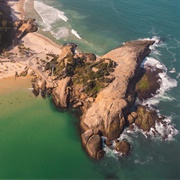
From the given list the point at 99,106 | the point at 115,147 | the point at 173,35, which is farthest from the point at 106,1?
the point at 115,147

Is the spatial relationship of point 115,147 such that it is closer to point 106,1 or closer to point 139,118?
point 139,118

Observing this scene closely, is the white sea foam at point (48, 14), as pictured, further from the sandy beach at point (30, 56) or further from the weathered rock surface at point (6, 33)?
the weathered rock surface at point (6, 33)

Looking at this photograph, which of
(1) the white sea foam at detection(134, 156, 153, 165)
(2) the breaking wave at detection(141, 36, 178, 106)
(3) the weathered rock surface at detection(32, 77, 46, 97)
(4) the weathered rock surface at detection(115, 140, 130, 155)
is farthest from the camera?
(2) the breaking wave at detection(141, 36, 178, 106)

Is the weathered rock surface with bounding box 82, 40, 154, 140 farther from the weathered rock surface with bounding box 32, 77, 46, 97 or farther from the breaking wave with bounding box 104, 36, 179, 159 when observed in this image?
the weathered rock surface with bounding box 32, 77, 46, 97

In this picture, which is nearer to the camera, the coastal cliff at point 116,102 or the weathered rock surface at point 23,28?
the coastal cliff at point 116,102

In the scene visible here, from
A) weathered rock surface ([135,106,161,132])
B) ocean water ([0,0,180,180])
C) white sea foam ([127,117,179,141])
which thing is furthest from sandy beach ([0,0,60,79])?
white sea foam ([127,117,179,141])

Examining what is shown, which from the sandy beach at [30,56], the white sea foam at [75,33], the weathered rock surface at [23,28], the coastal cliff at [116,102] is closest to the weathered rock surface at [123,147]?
the coastal cliff at [116,102]
